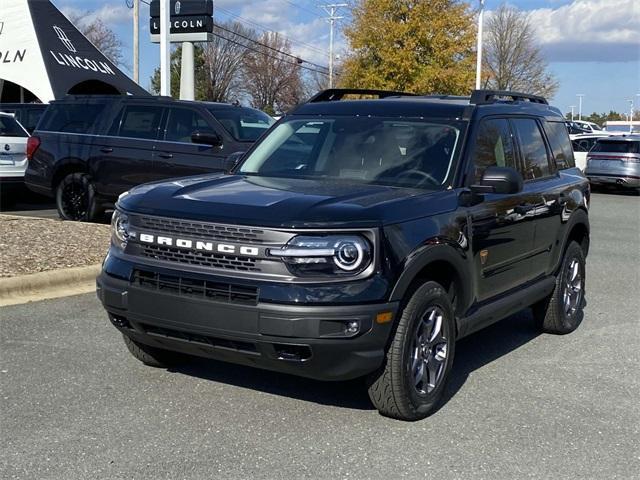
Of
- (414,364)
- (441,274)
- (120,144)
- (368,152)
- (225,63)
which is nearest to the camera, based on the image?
(414,364)

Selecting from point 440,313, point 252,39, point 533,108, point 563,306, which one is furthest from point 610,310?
point 252,39

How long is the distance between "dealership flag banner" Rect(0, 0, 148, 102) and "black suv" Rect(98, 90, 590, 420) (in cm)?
1904

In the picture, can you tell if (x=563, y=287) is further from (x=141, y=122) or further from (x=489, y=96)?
(x=141, y=122)

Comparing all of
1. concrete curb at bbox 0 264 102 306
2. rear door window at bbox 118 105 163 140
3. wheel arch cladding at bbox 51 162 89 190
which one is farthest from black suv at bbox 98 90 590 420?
wheel arch cladding at bbox 51 162 89 190

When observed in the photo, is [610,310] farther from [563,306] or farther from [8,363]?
[8,363]

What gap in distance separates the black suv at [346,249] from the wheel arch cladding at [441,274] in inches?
0.5

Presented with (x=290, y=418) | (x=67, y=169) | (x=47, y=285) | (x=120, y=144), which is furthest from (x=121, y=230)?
(x=67, y=169)

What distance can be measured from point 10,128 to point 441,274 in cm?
1054

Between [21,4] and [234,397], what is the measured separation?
22.1 meters

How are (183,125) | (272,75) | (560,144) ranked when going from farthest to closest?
(272,75) → (183,125) → (560,144)

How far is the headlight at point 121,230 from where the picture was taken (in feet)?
15.2

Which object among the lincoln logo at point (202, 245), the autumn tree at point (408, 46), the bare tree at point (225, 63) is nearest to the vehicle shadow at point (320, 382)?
the lincoln logo at point (202, 245)

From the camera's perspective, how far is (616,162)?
22250mm

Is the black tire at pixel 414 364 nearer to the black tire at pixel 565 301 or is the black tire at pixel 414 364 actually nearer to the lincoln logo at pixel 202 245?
the lincoln logo at pixel 202 245
